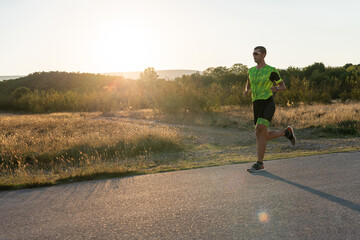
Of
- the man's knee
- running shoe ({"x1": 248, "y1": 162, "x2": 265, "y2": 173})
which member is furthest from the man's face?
running shoe ({"x1": 248, "y1": 162, "x2": 265, "y2": 173})

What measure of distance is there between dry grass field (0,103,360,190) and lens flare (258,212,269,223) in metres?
2.97

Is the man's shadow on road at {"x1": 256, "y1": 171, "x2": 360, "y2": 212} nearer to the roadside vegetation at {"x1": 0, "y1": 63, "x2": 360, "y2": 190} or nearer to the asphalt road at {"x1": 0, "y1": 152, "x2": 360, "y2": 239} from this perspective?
the asphalt road at {"x1": 0, "y1": 152, "x2": 360, "y2": 239}

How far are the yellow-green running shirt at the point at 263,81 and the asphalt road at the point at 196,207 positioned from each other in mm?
1395

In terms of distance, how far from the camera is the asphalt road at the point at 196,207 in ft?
10.5

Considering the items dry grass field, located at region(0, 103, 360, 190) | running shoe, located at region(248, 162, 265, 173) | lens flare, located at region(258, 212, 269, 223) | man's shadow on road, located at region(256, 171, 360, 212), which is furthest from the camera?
dry grass field, located at region(0, 103, 360, 190)

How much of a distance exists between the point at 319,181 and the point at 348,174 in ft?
2.34

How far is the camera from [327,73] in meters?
40.3

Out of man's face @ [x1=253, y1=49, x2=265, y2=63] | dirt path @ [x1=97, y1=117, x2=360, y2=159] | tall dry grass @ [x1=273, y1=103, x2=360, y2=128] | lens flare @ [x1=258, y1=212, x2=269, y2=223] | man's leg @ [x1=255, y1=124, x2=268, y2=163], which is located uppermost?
man's face @ [x1=253, y1=49, x2=265, y2=63]

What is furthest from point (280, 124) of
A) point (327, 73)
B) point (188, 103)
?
point (327, 73)

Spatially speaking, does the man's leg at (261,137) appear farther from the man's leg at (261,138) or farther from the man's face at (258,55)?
the man's face at (258,55)

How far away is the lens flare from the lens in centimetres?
342

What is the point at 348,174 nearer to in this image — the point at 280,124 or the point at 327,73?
the point at 280,124

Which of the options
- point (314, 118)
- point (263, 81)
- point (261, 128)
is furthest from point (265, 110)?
point (314, 118)

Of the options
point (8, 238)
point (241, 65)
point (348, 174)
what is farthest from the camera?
point (241, 65)
